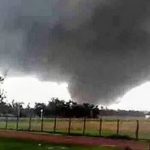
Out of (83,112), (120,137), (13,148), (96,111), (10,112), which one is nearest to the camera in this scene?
(13,148)

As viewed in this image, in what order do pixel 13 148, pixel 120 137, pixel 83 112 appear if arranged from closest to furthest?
pixel 13 148 → pixel 120 137 → pixel 83 112

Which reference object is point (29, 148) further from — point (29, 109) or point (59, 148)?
point (29, 109)

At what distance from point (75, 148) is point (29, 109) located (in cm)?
13293

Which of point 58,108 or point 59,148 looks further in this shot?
point 58,108

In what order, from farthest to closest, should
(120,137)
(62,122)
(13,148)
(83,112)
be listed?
(83,112)
(62,122)
(120,137)
(13,148)

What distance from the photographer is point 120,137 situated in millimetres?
42781

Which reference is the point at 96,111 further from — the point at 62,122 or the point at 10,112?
the point at 62,122

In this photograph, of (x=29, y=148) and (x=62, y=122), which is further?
(x=62, y=122)

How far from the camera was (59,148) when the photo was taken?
29.2 m

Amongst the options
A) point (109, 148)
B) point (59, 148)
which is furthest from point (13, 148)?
point (109, 148)

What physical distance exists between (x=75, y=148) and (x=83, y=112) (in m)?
98.6

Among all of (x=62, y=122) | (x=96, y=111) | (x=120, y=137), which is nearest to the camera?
(x=120, y=137)

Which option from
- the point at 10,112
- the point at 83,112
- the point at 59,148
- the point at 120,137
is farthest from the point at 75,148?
the point at 10,112

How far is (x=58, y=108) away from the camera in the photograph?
140000 millimetres
